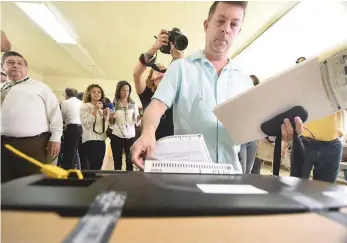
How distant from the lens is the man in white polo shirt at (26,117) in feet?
1.16

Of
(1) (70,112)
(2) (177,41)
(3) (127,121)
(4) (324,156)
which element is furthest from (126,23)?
(4) (324,156)

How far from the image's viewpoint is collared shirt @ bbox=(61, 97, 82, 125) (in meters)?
0.58

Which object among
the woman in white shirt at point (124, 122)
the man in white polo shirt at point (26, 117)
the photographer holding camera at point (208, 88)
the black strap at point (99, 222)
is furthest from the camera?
the woman in white shirt at point (124, 122)

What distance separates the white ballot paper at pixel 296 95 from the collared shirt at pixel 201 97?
0.26ft

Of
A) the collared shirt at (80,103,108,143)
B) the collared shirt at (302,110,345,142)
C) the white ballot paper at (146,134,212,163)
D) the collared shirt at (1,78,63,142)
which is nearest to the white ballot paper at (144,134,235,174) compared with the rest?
the white ballot paper at (146,134,212,163)

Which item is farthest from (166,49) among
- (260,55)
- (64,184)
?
(260,55)

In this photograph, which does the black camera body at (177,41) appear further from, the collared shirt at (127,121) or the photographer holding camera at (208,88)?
the collared shirt at (127,121)

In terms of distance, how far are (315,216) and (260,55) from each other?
8.73ft

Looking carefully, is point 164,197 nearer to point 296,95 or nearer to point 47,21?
point 296,95

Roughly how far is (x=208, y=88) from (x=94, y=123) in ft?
1.77

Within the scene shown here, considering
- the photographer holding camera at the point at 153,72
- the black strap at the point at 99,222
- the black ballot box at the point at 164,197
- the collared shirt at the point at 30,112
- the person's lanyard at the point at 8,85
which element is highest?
the photographer holding camera at the point at 153,72

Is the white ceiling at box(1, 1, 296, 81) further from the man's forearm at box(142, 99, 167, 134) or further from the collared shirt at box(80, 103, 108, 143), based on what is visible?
the man's forearm at box(142, 99, 167, 134)

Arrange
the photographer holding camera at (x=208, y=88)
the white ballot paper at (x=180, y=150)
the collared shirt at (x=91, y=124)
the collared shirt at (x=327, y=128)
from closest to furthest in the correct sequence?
the white ballot paper at (x=180, y=150) → the photographer holding camera at (x=208, y=88) → the collared shirt at (x=91, y=124) → the collared shirt at (x=327, y=128)

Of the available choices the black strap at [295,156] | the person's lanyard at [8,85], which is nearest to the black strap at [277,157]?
the black strap at [295,156]
